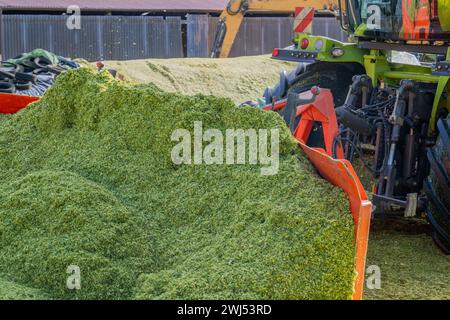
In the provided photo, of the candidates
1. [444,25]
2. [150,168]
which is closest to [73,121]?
[150,168]

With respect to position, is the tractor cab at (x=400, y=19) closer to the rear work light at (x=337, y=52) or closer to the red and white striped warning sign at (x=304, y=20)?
the rear work light at (x=337, y=52)

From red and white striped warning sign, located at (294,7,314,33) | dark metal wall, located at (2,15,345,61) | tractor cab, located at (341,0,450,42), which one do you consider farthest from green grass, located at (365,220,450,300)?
dark metal wall, located at (2,15,345,61)

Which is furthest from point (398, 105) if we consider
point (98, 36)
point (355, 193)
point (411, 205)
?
point (98, 36)

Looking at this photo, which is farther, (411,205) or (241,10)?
(241,10)

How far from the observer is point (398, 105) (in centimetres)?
580

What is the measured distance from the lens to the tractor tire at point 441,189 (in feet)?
17.5

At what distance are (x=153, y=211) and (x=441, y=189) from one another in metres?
1.79

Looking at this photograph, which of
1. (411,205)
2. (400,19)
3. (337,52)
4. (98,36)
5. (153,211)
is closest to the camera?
(153,211)

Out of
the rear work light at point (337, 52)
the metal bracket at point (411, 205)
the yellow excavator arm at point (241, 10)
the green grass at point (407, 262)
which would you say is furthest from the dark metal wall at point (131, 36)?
the metal bracket at point (411, 205)

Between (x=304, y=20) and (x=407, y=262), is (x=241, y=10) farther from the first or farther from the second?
(x=407, y=262)

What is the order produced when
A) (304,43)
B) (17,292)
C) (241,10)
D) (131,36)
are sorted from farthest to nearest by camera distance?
(131,36)
(241,10)
(304,43)
(17,292)

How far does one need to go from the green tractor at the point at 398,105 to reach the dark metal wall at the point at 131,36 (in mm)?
11288
